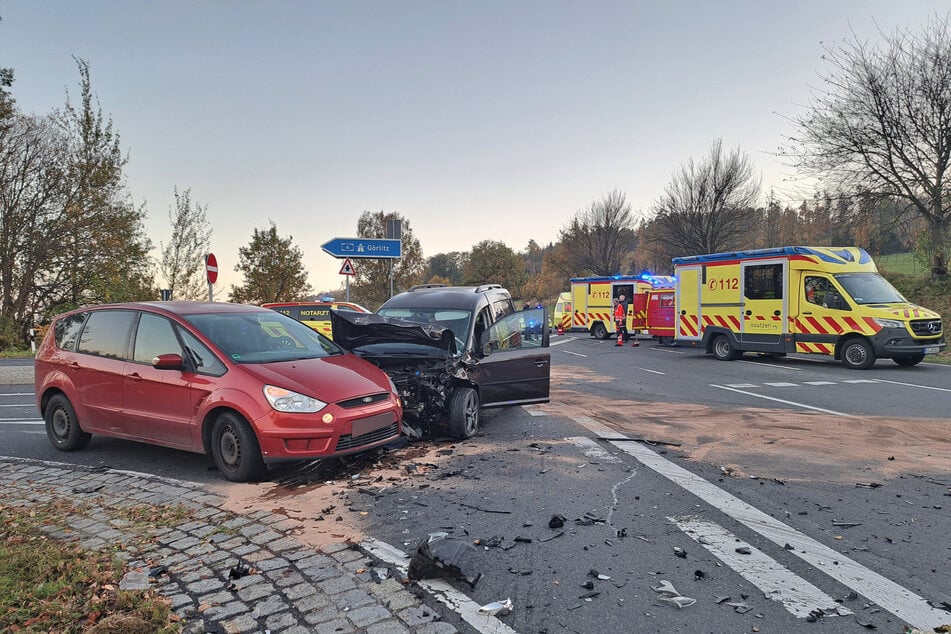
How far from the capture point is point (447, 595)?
10.3 feet

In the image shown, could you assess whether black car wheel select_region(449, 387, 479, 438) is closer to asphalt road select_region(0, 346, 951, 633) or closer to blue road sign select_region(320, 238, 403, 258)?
asphalt road select_region(0, 346, 951, 633)

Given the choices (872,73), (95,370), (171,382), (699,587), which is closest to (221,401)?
(171,382)

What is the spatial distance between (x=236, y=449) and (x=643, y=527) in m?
3.39

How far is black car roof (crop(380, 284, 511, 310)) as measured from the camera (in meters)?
7.99

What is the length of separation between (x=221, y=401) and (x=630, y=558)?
3.57 m

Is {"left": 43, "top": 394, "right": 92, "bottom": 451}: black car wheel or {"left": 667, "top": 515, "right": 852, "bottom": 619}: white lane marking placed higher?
{"left": 43, "top": 394, "right": 92, "bottom": 451}: black car wheel

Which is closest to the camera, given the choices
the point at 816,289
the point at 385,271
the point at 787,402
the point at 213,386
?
the point at 213,386

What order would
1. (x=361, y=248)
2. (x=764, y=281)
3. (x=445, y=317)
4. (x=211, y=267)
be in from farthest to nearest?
1. (x=361, y=248)
2. (x=764, y=281)
3. (x=211, y=267)
4. (x=445, y=317)

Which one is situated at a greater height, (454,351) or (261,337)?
(261,337)

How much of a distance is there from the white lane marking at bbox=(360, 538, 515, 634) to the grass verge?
115 cm

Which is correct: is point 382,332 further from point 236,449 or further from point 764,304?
point 764,304

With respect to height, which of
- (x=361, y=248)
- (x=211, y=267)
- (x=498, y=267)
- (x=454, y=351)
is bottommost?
(x=454, y=351)

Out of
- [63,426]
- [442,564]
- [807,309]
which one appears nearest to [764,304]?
[807,309]

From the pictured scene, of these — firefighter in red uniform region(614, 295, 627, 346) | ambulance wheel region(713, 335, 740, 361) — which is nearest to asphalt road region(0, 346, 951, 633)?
ambulance wheel region(713, 335, 740, 361)
